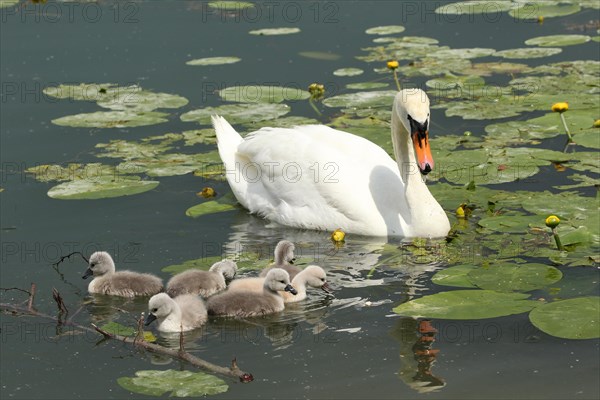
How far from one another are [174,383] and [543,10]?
10345 millimetres

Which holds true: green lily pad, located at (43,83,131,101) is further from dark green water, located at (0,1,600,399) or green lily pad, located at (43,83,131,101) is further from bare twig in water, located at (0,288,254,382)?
bare twig in water, located at (0,288,254,382)

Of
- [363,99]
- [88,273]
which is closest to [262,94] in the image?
[363,99]

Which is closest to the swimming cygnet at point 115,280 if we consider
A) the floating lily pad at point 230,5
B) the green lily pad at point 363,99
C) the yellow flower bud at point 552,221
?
the yellow flower bud at point 552,221

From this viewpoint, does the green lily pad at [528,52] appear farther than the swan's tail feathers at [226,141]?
Yes

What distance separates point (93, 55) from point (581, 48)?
570cm

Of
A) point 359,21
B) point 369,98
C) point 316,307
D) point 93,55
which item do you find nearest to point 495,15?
point 359,21

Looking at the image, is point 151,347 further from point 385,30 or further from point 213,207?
point 385,30

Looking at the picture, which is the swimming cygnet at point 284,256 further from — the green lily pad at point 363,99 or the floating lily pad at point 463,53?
the floating lily pad at point 463,53

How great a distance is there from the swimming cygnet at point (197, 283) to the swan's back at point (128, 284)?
0.12m

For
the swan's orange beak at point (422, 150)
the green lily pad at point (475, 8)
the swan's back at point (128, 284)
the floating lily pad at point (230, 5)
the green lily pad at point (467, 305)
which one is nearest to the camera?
the green lily pad at point (467, 305)

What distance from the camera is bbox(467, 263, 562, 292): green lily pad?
789cm

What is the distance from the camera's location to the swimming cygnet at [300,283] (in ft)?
26.3

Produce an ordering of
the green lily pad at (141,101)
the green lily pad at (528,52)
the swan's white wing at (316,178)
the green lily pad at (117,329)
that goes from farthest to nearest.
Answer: the green lily pad at (528,52)
the green lily pad at (141,101)
the swan's white wing at (316,178)
the green lily pad at (117,329)

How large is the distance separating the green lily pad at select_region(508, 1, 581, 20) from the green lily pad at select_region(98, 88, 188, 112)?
519cm
